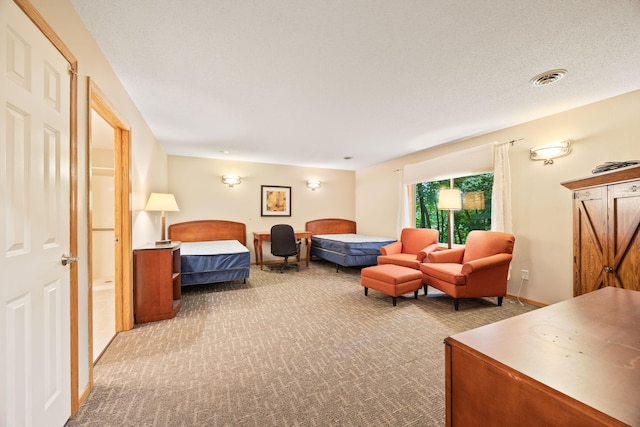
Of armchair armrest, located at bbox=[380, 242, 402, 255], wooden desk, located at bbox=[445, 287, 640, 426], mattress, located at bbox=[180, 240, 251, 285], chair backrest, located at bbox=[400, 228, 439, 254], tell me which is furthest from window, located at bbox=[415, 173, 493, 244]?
mattress, located at bbox=[180, 240, 251, 285]

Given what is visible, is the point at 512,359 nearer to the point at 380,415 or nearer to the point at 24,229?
the point at 380,415

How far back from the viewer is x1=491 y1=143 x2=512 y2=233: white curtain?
354 centimetres

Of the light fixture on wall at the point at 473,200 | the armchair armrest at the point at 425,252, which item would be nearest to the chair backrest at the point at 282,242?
the armchair armrest at the point at 425,252

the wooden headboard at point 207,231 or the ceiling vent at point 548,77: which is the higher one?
the ceiling vent at point 548,77

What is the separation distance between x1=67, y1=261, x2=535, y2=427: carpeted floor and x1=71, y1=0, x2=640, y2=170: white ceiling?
7.94ft

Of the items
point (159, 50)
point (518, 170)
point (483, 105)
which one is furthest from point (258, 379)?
point (518, 170)

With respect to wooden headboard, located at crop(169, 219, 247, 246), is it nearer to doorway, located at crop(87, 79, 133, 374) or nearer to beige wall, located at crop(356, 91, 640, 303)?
doorway, located at crop(87, 79, 133, 374)

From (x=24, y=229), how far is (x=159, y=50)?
61.8 inches

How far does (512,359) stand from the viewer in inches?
31.4

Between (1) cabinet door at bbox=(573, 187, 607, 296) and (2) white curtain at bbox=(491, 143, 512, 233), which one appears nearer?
(1) cabinet door at bbox=(573, 187, 607, 296)

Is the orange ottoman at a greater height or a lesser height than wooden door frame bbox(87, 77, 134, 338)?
lesser

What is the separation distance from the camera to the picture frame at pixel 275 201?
600cm

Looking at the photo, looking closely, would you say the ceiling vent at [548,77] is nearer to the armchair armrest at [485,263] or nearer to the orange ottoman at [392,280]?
the armchair armrest at [485,263]

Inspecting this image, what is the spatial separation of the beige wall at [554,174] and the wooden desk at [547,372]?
8.30ft
